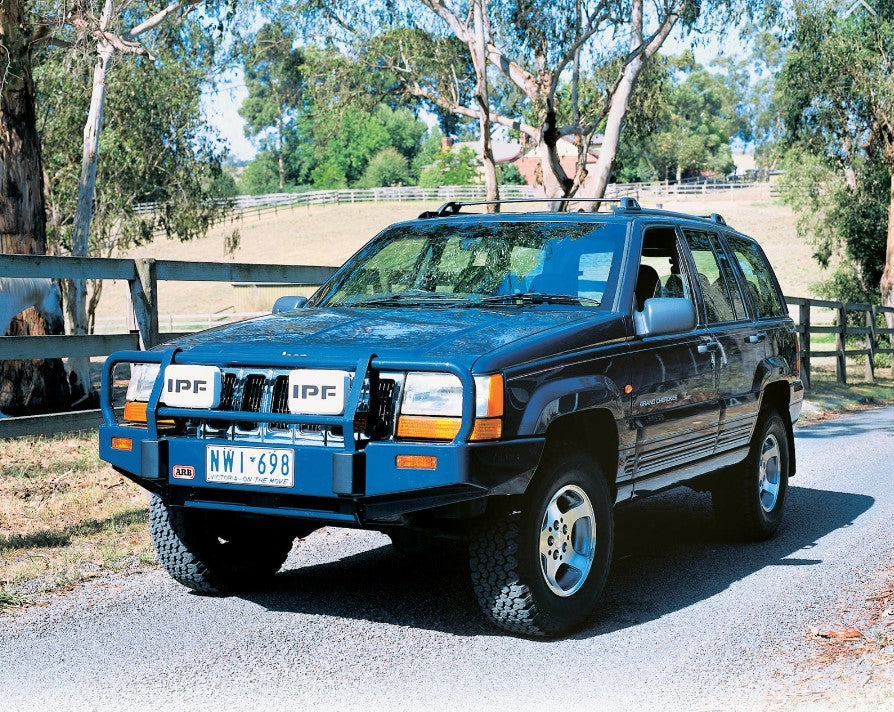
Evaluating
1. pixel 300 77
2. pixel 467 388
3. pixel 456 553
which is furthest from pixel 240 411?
pixel 300 77

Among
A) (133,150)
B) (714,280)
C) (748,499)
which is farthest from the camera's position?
(133,150)

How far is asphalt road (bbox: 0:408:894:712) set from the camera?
14.8 feet

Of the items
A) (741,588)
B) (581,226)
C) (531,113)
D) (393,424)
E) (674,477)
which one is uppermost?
(531,113)

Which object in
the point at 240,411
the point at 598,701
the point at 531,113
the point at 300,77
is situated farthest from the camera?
the point at 300,77

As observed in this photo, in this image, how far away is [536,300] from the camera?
19.5 ft

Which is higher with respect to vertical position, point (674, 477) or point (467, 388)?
point (467, 388)

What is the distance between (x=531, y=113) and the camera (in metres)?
28.2

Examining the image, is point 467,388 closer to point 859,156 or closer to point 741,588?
point 741,588

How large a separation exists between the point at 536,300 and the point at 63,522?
3.48 metres

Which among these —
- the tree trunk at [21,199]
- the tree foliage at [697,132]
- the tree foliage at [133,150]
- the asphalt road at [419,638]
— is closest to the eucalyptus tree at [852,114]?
the tree foliage at [133,150]

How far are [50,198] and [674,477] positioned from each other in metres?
28.6

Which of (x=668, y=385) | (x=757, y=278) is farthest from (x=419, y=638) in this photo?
(x=757, y=278)

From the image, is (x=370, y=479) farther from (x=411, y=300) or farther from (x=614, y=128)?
(x=614, y=128)

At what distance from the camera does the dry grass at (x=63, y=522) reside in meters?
6.39
